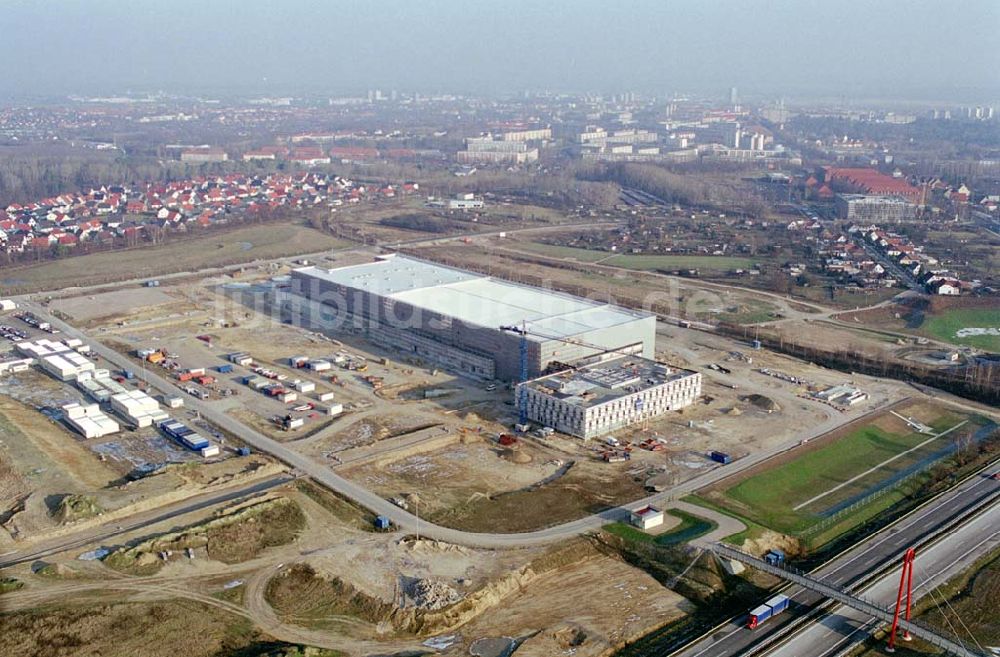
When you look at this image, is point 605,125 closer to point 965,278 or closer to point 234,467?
point 965,278

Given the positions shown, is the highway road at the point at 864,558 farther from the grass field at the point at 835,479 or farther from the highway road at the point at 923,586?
the grass field at the point at 835,479

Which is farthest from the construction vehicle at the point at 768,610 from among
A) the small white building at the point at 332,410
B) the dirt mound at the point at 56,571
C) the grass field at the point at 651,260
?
the grass field at the point at 651,260

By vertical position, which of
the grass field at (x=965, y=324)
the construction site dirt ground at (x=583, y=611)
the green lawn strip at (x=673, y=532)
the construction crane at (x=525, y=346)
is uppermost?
the construction crane at (x=525, y=346)

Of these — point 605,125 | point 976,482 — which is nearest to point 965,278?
point 976,482

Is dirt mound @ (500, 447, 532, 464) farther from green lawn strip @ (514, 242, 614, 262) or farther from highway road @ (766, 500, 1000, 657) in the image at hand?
green lawn strip @ (514, 242, 614, 262)

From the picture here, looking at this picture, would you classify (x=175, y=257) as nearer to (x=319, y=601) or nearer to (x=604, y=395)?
(x=604, y=395)
